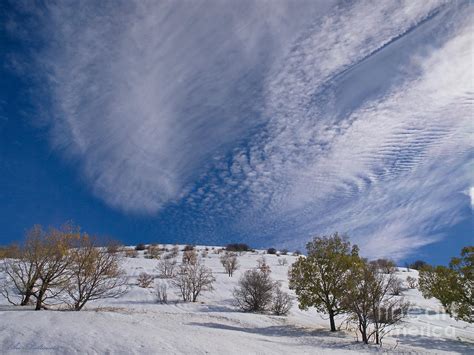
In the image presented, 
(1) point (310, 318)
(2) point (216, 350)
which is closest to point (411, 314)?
(1) point (310, 318)

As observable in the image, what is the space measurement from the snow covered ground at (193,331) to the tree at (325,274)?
1.55 m

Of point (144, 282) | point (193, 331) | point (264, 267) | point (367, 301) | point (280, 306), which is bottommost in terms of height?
point (193, 331)

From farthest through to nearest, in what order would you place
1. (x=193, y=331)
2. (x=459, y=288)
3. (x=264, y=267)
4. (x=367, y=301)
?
1. (x=264, y=267)
2. (x=459, y=288)
3. (x=367, y=301)
4. (x=193, y=331)

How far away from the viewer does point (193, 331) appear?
447 inches

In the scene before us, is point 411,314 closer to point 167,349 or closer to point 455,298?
point 455,298

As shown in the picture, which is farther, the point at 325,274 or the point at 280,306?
the point at 280,306

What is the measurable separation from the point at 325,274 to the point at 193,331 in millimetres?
10575

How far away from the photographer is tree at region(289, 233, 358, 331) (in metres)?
18.4

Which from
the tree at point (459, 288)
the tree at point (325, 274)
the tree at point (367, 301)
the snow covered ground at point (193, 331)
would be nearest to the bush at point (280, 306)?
the snow covered ground at point (193, 331)

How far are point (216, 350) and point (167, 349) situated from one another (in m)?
1.43

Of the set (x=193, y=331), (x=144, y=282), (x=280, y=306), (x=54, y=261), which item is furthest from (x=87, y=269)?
(x=280, y=306)

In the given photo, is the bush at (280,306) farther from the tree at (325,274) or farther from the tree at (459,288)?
the tree at (459,288)

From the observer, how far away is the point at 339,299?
58.6ft

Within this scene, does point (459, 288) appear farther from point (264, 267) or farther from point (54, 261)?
point (54, 261)
